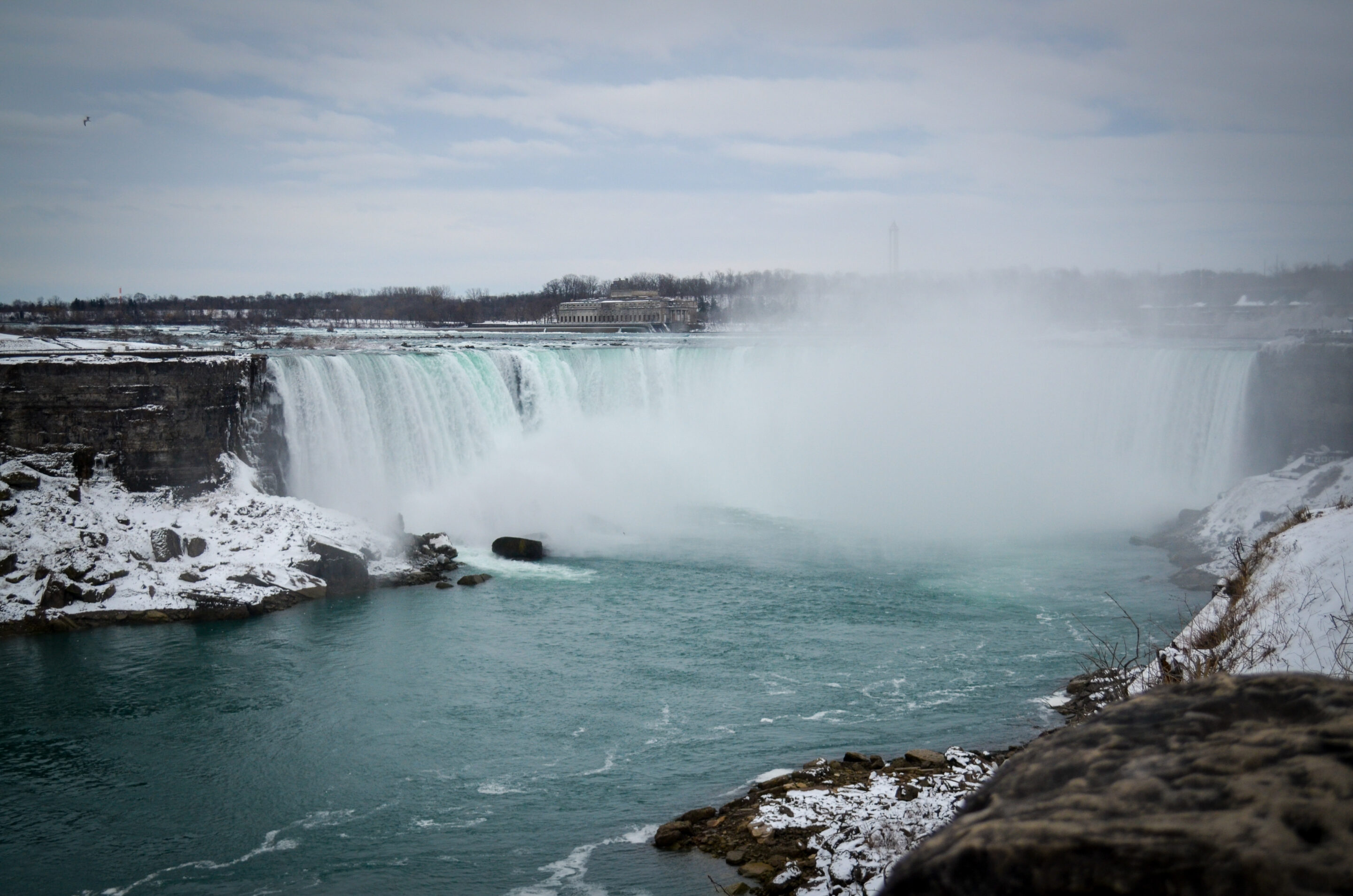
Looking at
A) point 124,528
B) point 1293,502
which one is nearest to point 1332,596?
point 1293,502

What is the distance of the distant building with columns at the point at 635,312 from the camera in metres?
62.4

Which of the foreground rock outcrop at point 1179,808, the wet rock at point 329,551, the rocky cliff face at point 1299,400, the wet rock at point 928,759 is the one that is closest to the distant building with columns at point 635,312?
the rocky cliff face at point 1299,400

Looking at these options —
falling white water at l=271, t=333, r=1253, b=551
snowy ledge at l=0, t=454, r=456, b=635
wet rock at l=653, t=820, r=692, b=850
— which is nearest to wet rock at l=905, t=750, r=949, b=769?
wet rock at l=653, t=820, r=692, b=850

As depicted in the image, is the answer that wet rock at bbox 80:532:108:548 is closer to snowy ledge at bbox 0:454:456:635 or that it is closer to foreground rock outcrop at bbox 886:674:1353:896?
snowy ledge at bbox 0:454:456:635

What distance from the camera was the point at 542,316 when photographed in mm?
70562

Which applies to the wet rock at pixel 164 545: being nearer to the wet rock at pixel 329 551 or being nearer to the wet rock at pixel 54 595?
the wet rock at pixel 54 595

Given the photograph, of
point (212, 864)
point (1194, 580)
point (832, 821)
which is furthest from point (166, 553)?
point (1194, 580)

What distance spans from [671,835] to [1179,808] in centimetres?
735

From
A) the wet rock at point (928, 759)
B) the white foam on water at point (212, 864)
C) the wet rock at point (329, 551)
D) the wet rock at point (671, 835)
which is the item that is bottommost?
the white foam on water at point (212, 864)

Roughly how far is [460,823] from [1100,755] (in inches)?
332

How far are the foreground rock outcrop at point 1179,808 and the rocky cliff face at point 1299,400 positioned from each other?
26600 millimetres

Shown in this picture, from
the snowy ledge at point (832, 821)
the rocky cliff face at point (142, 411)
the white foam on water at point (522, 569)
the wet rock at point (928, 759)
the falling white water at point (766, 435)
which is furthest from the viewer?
the falling white water at point (766, 435)

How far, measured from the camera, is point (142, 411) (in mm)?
19891

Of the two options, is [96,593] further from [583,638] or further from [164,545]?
[583,638]
